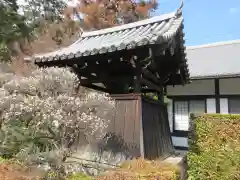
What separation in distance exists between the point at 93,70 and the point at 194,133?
9.55ft

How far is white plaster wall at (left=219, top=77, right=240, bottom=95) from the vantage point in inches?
425

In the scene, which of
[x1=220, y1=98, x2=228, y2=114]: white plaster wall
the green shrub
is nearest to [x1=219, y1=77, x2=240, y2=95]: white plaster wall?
[x1=220, y1=98, x2=228, y2=114]: white plaster wall

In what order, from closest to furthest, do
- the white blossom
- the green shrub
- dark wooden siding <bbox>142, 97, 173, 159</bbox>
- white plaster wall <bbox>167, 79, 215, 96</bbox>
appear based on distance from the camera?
the white blossom < the green shrub < dark wooden siding <bbox>142, 97, 173, 159</bbox> < white plaster wall <bbox>167, 79, 215, 96</bbox>

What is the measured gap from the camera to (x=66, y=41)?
18.2 m

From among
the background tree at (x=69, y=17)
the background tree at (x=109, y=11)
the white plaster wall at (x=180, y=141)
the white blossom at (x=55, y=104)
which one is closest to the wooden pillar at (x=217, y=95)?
the white plaster wall at (x=180, y=141)

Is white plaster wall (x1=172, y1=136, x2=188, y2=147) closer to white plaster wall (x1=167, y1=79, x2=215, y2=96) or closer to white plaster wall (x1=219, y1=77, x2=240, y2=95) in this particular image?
white plaster wall (x1=167, y1=79, x2=215, y2=96)

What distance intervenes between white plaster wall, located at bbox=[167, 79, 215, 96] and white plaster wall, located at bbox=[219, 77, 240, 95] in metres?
0.35

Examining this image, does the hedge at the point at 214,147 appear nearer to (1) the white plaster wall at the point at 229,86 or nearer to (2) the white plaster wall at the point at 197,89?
(1) the white plaster wall at the point at 229,86

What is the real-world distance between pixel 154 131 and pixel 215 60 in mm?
7625

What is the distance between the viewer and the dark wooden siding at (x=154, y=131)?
19.8ft

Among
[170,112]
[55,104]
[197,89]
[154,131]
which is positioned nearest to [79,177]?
[55,104]

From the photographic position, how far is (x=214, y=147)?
21.1 feet

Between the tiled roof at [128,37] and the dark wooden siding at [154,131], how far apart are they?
1409 mm

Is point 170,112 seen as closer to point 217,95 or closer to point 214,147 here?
point 217,95
